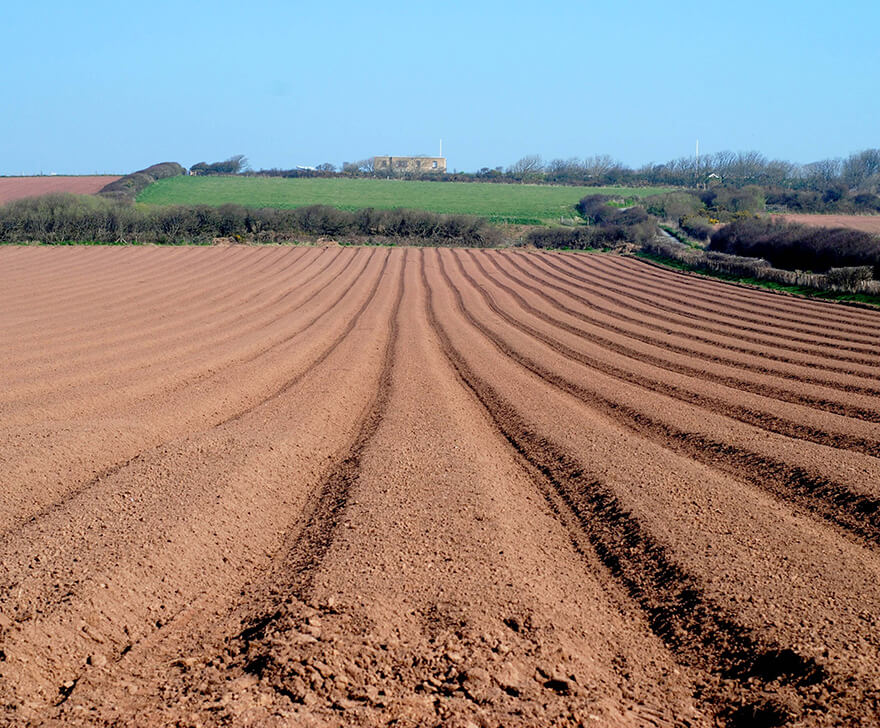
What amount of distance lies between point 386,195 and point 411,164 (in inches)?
2200

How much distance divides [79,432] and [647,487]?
6.36 meters

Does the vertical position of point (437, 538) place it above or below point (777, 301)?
below

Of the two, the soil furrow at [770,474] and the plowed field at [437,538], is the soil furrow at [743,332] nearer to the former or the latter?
the plowed field at [437,538]

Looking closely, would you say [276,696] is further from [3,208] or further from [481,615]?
[3,208]

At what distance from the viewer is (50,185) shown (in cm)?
8056

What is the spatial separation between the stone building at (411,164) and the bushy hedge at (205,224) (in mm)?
78348

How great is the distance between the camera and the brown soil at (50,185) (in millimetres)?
73988

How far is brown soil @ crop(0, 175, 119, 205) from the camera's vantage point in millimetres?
73988

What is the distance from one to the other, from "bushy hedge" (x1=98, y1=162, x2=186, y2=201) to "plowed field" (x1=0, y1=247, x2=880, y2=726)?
59.7 metres

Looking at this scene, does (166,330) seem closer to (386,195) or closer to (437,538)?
(437,538)

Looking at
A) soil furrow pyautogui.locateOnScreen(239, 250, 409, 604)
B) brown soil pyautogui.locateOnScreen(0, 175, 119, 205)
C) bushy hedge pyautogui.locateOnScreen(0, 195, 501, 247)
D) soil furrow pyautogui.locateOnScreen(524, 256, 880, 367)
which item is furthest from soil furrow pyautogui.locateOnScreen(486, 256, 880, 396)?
brown soil pyautogui.locateOnScreen(0, 175, 119, 205)

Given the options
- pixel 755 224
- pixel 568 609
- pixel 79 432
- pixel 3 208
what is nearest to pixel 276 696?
pixel 568 609

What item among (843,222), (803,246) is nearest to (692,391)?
(803,246)

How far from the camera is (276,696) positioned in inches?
154
